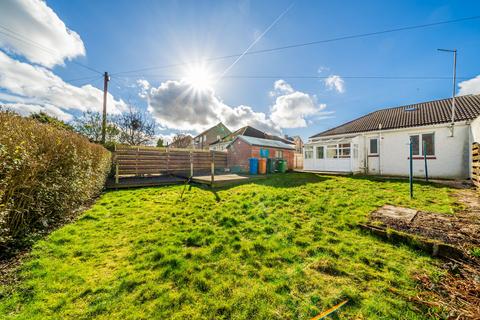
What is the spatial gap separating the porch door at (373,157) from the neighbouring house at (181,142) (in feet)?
110

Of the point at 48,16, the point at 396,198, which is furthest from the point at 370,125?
the point at 48,16

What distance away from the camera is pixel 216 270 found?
Answer: 244cm

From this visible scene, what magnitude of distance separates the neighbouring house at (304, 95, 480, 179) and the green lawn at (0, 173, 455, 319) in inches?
327

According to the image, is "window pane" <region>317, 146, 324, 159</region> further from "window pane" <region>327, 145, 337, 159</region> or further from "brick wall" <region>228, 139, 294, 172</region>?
"brick wall" <region>228, 139, 294, 172</region>

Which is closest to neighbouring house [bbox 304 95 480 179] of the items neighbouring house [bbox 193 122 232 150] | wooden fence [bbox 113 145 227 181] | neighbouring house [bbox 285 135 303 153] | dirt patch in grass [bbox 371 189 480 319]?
dirt patch in grass [bbox 371 189 480 319]

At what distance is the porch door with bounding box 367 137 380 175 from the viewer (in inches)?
474

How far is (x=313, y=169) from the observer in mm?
14703

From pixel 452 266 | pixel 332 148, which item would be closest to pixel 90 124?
pixel 332 148

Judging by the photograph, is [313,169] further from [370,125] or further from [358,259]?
[358,259]

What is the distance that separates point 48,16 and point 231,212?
10.0 metres

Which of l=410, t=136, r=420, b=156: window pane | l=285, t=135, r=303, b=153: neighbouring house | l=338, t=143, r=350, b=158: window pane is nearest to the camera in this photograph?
l=410, t=136, r=420, b=156: window pane

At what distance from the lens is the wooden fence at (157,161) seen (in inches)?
427

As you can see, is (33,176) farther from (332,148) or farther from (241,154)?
(241,154)

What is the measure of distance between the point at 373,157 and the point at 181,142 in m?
37.5
